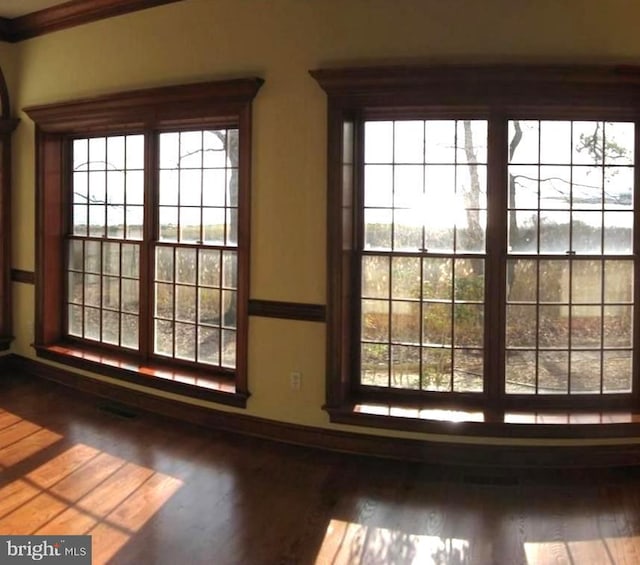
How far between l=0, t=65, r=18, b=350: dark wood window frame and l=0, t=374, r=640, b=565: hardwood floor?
1869 millimetres

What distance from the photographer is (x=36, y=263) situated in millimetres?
5270

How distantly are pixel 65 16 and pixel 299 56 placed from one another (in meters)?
2.37

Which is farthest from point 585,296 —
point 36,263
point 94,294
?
point 36,263

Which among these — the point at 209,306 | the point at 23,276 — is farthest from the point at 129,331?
the point at 23,276

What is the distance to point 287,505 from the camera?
305cm

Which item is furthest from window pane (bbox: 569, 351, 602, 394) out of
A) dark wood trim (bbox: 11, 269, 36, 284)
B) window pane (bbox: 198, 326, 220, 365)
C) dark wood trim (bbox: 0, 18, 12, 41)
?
dark wood trim (bbox: 0, 18, 12, 41)

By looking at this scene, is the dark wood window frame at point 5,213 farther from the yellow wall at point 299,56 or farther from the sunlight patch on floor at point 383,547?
the sunlight patch on floor at point 383,547

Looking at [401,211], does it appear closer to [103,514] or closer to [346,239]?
[346,239]

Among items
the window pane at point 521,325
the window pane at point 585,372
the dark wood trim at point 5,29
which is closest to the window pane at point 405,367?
the window pane at point 521,325

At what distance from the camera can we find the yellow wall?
338 centimetres

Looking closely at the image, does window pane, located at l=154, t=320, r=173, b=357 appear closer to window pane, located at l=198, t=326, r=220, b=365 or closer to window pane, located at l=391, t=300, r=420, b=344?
window pane, located at l=198, t=326, r=220, b=365

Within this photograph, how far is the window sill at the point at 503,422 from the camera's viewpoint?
135 inches

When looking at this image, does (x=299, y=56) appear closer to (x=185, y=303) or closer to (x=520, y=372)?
(x=185, y=303)

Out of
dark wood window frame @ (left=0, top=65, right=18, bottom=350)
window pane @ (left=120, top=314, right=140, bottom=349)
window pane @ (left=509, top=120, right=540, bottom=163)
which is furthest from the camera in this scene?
dark wood window frame @ (left=0, top=65, right=18, bottom=350)
